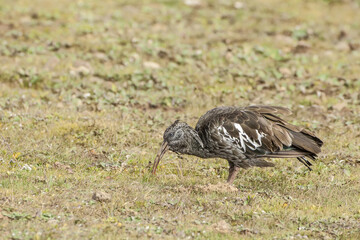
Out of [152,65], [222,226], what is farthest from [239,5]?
[222,226]

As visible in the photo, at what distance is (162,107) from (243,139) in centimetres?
485

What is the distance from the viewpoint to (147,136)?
11.4m

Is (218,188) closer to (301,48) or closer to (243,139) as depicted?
(243,139)

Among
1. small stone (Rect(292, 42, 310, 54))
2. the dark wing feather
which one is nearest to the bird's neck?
the dark wing feather

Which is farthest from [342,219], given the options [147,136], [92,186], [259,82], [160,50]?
[160,50]

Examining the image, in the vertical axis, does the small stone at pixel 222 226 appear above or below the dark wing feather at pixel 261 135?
below

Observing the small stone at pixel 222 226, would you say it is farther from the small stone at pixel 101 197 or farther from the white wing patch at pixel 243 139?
the white wing patch at pixel 243 139

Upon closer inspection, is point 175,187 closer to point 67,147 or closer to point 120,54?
point 67,147

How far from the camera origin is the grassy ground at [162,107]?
24.8ft

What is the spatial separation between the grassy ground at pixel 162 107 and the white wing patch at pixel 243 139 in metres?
0.70

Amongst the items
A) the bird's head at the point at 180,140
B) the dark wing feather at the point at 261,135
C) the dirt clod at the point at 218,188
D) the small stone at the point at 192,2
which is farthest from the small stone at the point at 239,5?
the dirt clod at the point at 218,188

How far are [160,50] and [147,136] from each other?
18.7ft

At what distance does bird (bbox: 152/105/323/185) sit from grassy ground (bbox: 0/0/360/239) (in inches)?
20.9

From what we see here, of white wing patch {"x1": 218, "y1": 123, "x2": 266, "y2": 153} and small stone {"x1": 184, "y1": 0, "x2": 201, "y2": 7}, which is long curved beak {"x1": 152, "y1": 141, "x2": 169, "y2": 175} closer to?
white wing patch {"x1": 218, "y1": 123, "x2": 266, "y2": 153}
